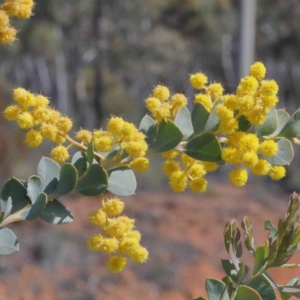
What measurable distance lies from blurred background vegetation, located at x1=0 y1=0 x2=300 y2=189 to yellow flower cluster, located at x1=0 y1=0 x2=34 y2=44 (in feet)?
34.9

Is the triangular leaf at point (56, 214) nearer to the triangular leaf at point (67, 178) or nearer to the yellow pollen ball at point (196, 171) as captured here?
the triangular leaf at point (67, 178)

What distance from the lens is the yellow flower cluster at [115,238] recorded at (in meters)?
0.59

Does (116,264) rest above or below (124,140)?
below

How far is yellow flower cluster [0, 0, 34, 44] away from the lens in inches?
20.9

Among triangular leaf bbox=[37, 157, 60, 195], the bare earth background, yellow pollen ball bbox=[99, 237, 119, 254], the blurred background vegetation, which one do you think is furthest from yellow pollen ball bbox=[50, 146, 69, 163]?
the blurred background vegetation

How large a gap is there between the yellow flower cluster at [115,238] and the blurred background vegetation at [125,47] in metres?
10.6

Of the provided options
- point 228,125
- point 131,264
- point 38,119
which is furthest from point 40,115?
point 131,264

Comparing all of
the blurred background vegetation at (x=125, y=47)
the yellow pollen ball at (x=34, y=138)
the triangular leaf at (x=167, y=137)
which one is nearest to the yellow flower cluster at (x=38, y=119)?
the yellow pollen ball at (x=34, y=138)

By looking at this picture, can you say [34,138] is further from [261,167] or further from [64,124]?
[261,167]

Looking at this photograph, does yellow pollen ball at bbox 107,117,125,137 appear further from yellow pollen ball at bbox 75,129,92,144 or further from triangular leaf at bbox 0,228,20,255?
triangular leaf at bbox 0,228,20,255

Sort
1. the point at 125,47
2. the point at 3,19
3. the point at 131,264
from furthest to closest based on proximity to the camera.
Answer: the point at 125,47 → the point at 131,264 → the point at 3,19

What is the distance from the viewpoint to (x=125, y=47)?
41.1 feet

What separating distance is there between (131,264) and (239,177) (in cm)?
449

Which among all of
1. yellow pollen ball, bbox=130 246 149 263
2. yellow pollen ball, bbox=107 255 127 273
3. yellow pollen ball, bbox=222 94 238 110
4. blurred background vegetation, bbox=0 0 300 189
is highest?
yellow pollen ball, bbox=222 94 238 110
